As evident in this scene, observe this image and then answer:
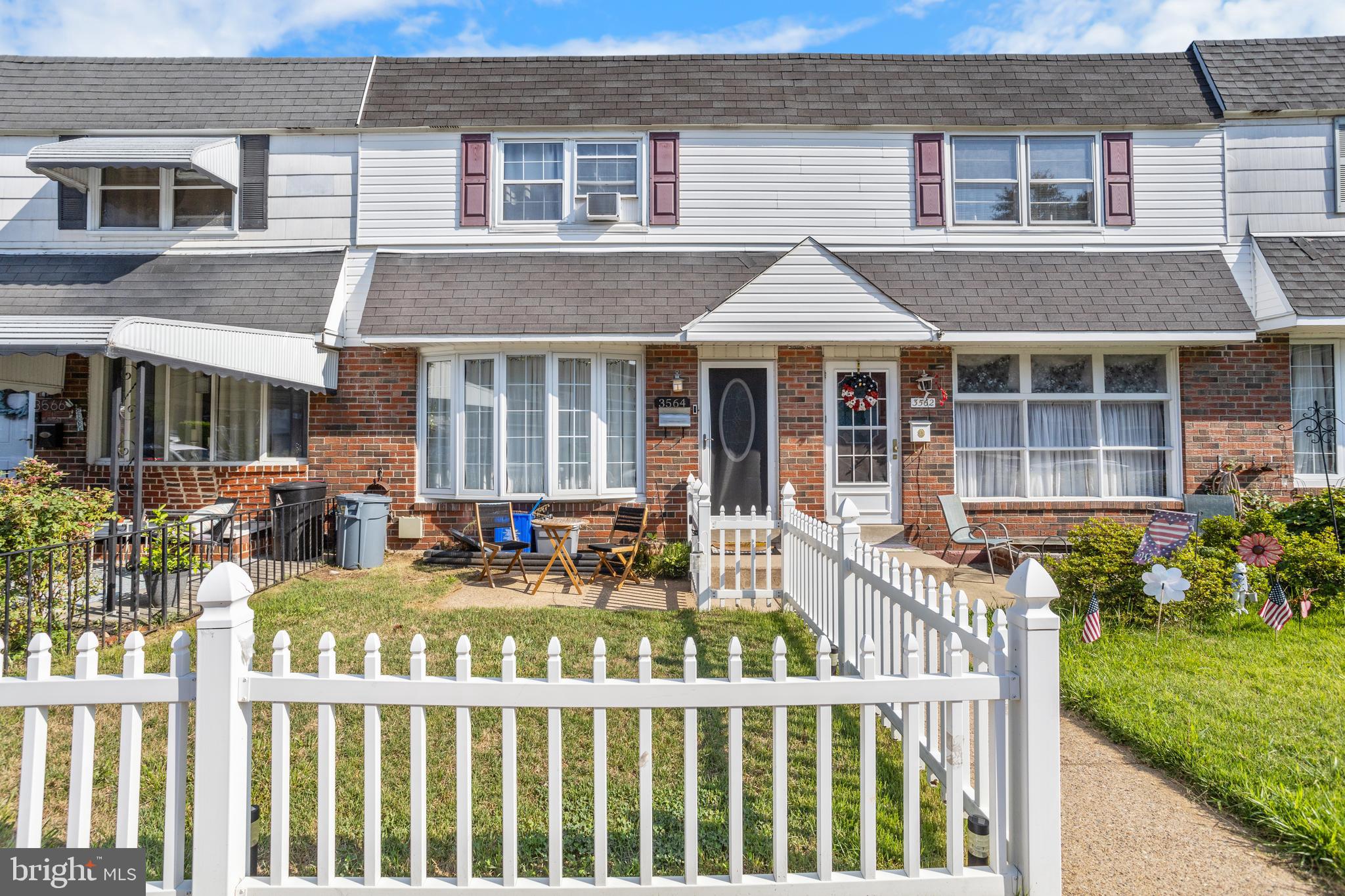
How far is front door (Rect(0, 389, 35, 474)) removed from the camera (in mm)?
9992

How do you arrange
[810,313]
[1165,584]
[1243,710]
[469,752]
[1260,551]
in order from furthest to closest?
[810,313] → [1260,551] → [1165,584] → [1243,710] → [469,752]

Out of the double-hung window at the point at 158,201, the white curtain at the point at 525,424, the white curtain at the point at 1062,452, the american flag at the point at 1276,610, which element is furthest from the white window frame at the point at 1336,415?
the double-hung window at the point at 158,201

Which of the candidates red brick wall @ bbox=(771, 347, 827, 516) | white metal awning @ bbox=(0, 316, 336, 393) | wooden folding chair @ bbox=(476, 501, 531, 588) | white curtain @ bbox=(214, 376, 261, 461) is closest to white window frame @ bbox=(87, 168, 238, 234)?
white curtain @ bbox=(214, 376, 261, 461)

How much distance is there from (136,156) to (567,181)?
562 cm

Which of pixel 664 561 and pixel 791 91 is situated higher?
pixel 791 91

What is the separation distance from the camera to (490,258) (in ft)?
33.6

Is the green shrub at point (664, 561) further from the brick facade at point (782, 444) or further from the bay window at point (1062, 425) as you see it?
the bay window at point (1062, 425)

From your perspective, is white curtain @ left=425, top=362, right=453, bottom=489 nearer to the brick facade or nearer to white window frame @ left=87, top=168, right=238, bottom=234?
the brick facade

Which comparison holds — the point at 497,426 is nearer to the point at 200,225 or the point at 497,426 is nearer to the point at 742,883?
the point at 200,225

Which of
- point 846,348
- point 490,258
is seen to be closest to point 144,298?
point 490,258

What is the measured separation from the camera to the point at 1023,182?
10484 millimetres

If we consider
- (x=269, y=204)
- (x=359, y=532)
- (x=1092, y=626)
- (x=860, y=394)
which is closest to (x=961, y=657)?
(x=1092, y=626)

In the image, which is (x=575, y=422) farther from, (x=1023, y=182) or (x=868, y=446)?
(x=1023, y=182)

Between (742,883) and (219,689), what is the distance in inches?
75.0
